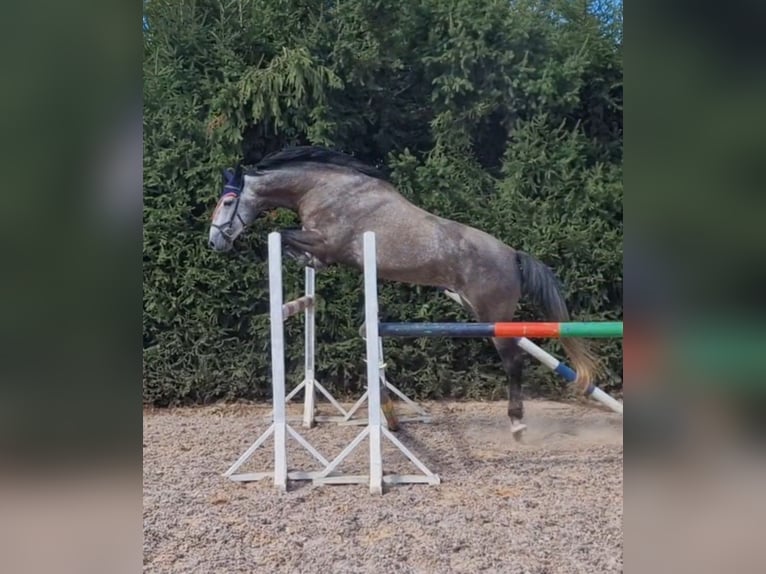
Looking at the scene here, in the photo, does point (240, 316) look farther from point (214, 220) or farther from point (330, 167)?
point (330, 167)

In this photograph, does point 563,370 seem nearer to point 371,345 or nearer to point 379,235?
point 371,345

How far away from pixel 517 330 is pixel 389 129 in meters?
1.92

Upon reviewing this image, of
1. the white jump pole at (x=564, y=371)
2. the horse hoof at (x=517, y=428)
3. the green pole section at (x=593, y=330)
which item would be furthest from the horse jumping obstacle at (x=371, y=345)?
A: the horse hoof at (x=517, y=428)

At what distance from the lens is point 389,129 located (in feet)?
14.0

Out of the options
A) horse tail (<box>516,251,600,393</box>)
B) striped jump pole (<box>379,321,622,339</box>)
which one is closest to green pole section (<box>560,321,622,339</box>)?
striped jump pole (<box>379,321,622,339</box>)

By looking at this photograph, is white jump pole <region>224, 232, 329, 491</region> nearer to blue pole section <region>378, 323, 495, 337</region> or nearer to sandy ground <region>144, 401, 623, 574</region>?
sandy ground <region>144, 401, 623, 574</region>

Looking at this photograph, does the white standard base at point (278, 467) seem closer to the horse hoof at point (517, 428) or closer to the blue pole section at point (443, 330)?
the blue pole section at point (443, 330)

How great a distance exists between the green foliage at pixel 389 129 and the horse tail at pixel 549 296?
2.06 feet

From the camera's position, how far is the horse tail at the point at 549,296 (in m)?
3.47

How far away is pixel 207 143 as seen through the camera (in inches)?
163

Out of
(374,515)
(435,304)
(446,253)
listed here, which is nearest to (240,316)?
(435,304)

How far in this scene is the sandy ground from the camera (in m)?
2.20

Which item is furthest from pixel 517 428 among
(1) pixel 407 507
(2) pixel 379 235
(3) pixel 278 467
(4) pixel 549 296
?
(3) pixel 278 467
